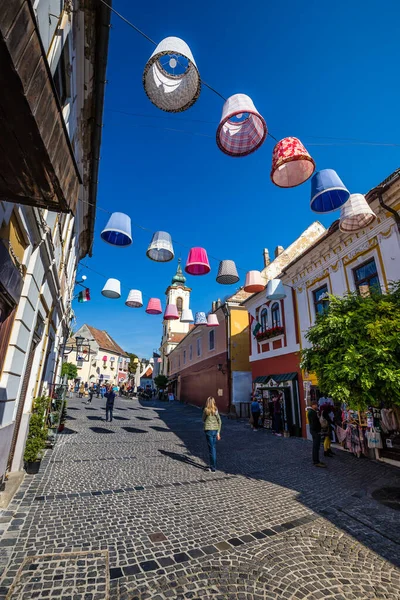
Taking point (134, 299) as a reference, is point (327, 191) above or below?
above

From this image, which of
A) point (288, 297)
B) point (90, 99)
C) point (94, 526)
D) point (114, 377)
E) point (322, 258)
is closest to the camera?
point (94, 526)

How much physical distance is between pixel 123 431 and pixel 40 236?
9.54m

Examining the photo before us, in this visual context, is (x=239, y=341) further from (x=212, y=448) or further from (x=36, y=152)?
(x=36, y=152)

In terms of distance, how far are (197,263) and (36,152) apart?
221 inches

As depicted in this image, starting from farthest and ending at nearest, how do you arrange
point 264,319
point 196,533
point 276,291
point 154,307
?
point 264,319
point 276,291
point 154,307
point 196,533

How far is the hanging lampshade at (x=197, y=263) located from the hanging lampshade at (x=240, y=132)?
3.20m

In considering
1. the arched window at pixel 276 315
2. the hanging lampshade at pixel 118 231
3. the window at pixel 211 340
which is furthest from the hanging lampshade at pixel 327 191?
the window at pixel 211 340

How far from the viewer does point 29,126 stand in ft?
6.41

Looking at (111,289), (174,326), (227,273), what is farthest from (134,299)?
(174,326)

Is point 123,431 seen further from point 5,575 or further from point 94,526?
point 5,575

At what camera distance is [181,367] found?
119ft

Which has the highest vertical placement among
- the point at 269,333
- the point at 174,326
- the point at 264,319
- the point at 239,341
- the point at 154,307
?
the point at 174,326

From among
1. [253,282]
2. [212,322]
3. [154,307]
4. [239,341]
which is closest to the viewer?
[253,282]

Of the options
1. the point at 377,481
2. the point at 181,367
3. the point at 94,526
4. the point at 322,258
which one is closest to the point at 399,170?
the point at 322,258
